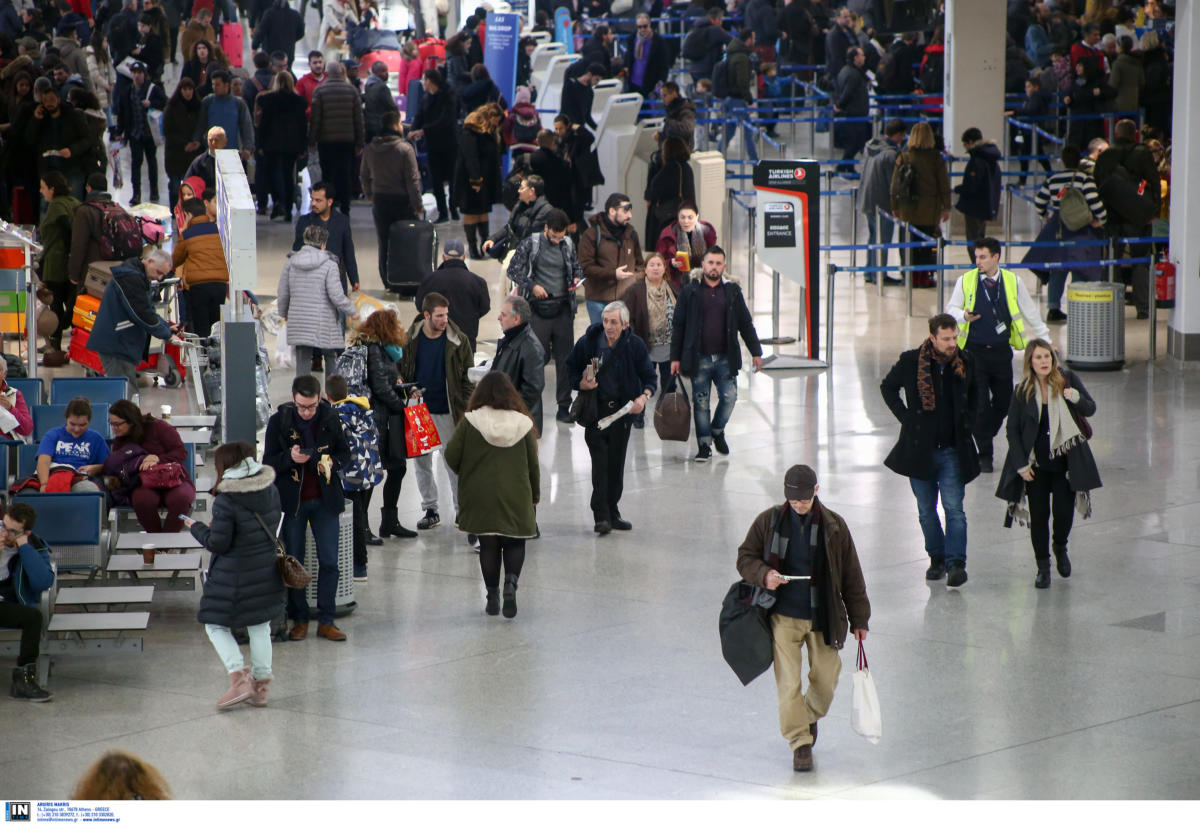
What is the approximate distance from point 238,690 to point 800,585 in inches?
105

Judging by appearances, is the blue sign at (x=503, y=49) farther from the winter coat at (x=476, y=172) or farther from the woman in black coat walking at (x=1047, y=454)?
the woman in black coat walking at (x=1047, y=454)

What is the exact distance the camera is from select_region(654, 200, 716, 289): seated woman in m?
14.7

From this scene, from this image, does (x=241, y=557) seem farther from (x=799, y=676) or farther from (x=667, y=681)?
(x=799, y=676)

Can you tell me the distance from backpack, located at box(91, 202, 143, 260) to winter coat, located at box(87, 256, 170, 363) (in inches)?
75.4

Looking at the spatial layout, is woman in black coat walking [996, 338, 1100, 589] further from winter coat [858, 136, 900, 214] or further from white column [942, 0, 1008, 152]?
white column [942, 0, 1008, 152]

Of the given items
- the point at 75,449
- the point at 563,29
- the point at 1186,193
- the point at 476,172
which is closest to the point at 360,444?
the point at 75,449

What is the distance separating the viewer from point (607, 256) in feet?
48.9

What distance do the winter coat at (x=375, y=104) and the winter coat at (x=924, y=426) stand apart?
1386cm

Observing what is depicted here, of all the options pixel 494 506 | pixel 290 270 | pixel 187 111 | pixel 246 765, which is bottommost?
pixel 246 765

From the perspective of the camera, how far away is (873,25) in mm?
32500

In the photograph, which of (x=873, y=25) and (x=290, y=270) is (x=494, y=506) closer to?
(x=290, y=270)

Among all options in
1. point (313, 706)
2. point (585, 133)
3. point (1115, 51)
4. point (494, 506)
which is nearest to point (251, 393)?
point (494, 506)

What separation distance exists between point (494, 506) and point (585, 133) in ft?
37.8

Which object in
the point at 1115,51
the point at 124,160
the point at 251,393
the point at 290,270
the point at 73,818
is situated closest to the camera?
the point at 73,818
